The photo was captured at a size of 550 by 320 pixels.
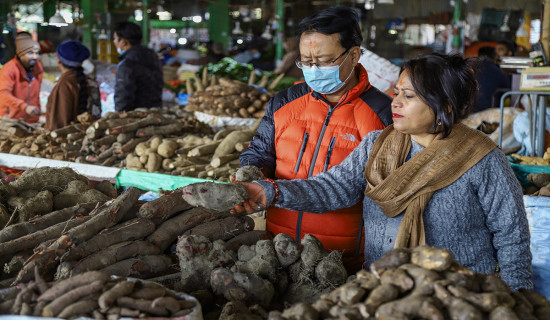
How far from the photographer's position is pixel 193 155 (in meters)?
4.77

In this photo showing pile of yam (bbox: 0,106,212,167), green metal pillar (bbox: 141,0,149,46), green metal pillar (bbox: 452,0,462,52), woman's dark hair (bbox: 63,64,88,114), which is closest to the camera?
pile of yam (bbox: 0,106,212,167)

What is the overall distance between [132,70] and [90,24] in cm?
652

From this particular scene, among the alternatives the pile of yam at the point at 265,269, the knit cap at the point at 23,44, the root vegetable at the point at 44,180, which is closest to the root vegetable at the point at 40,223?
the root vegetable at the point at 44,180

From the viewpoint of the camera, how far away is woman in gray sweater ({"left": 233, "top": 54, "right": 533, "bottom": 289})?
6.81 feet

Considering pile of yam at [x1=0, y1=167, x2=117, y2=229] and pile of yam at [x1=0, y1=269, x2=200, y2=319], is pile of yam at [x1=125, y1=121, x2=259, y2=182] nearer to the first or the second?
pile of yam at [x1=0, y1=167, x2=117, y2=229]

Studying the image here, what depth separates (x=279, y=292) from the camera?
2.14 meters

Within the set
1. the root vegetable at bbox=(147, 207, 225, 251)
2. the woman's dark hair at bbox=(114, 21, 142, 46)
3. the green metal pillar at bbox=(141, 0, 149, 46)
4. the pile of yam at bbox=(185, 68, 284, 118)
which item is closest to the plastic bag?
the root vegetable at bbox=(147, 207, 225, 251)

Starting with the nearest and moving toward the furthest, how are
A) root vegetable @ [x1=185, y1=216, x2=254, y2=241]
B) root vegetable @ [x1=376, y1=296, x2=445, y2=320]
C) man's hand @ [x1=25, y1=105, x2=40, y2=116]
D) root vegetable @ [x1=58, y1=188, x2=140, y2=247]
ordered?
root vegetable @ [x1=376, y1=296, x2=445, y2=320]
root vegetable @ [x1=58, y1=188, x2=140, y2=247]
root vegetable @ [x1=185, y1=216, x2=254, y2=241]
man's hand @ [x1=25, y1=105, x2=40, y2=116]

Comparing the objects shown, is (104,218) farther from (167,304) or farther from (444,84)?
(444,84)

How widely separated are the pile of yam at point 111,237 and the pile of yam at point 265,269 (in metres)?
0.19

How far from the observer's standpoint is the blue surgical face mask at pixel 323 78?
269 centimetres

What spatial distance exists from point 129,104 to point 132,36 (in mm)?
773

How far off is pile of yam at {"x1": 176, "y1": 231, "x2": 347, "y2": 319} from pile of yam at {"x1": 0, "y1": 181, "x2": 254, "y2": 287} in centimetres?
19

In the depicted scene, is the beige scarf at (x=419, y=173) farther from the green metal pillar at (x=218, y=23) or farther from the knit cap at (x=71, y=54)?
the green metal pillar at (x=218, y=23)
